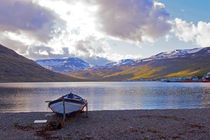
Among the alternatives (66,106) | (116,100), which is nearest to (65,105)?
(66,106)

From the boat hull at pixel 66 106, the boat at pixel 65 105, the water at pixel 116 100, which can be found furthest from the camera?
the water at pixel 116 100

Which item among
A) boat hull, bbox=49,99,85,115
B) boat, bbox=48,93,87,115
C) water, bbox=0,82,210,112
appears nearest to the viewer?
boat, bbox=48,93,87,115

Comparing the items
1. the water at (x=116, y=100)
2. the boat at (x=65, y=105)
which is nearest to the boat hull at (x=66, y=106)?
the boat at (x=65, y=105)

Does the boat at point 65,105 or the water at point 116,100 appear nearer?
the boat at point 65,105

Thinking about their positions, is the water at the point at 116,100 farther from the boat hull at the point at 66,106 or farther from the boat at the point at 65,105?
the boat at the point at 65,105

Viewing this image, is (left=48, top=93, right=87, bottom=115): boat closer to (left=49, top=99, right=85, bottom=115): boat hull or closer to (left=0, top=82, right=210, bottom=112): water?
(left=49, top=99, right=85, bottom=115): boat hull

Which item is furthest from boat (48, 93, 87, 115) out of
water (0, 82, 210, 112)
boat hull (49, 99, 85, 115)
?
water (0, 82, 210, 112)

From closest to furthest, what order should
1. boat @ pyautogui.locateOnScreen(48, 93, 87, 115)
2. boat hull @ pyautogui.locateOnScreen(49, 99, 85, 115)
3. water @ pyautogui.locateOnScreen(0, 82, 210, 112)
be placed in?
1. boat @ pyautogui.locateOnScreen(48, 93, 87, 115)
2. boat hull @ pyautogui.locateOnScreen(49, 99, 85, 115)
3. water @ pyautogui.locateOnScreen(0, 82, 210, 112)

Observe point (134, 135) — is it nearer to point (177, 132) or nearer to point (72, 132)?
point (177, 132)

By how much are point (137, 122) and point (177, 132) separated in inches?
251

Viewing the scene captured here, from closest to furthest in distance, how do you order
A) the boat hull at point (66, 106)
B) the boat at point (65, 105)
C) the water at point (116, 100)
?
1. the boat at point (65, 105)
2. the boat hull at point (66, 106)
3. the water at point (116, 100)

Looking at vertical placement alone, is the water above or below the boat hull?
below

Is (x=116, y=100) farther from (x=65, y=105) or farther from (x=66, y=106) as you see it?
(x=65, y=105)

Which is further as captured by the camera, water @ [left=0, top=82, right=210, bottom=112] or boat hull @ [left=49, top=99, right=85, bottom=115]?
water @ [left=0, top=82, right=210, bottom=112]
